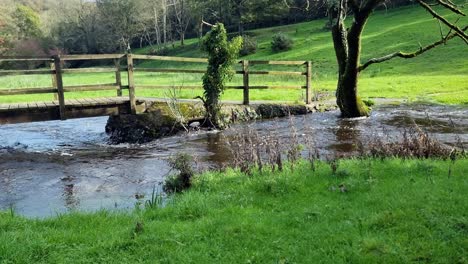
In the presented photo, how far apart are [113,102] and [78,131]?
3.02 m

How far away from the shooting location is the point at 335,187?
7211 millimetres

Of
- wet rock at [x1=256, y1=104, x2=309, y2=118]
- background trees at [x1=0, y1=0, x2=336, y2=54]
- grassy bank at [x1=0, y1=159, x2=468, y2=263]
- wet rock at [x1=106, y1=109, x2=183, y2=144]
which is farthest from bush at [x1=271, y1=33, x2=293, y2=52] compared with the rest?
grassy bank at [x1=0, y1=159, x2=468, y2=263]

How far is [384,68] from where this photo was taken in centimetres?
3250


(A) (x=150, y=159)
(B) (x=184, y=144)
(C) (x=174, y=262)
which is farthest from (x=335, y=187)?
(B) (x=184, y=144)

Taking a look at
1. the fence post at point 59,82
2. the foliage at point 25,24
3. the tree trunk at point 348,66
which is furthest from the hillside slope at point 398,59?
the foliage at point 25,24

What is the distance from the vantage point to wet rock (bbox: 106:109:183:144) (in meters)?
14.4

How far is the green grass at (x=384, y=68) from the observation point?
22.7 meters

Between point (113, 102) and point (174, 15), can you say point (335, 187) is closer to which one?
point (113, 102)

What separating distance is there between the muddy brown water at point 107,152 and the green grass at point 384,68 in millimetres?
4588

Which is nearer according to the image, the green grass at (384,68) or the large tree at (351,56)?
the large tree at (351,56)

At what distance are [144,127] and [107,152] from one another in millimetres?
2002

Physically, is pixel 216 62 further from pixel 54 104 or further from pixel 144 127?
pixel 54 104

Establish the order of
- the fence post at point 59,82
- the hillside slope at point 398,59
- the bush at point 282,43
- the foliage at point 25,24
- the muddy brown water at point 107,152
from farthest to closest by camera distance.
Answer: the foliage at point 25,24
the bush at point 282,43
the hillside slope at point 398,59
the fence post at point 59,82
the muddy brown water at point 107,152

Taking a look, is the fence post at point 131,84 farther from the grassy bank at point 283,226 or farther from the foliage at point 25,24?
the foliage at point 25,24
